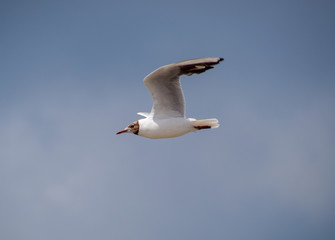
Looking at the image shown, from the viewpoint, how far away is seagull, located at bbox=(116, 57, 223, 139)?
9.79 meters

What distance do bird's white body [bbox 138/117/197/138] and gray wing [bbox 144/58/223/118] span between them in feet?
0.47

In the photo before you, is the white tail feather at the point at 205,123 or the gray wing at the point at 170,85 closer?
the gray wing at the point at 170,85

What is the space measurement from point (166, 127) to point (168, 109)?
456mm

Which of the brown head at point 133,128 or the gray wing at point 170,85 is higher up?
the gray wing at point 170,85

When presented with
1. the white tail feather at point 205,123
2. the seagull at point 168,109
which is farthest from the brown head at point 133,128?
the white tail feather at point 205,123

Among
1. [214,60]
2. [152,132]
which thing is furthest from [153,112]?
[214,60]

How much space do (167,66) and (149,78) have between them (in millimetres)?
585

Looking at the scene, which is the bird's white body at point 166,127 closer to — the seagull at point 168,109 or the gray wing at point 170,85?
the seagull at point 168,109

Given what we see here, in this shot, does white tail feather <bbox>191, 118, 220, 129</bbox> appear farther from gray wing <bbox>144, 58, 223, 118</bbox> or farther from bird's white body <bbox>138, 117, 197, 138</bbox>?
gray wing <bbox>144, 58, 223, 118</bbox>

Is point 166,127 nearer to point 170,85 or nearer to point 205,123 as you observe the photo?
point 205,123

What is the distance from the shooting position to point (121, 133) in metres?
11.8

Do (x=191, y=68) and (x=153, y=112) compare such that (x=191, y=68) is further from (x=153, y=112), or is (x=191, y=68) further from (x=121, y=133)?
(x=121, y=133)

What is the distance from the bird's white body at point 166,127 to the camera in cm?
1065

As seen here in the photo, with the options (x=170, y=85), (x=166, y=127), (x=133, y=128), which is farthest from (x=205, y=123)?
(x=133, y=128)
